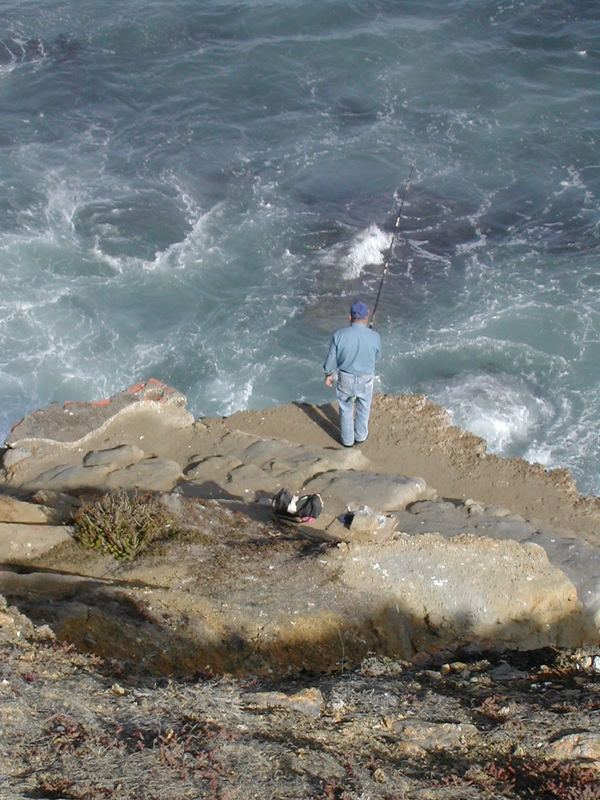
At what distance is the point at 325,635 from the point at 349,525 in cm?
157

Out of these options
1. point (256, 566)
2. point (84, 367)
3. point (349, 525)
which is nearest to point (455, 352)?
point (84, 367)

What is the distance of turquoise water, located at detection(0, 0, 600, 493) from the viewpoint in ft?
59.7

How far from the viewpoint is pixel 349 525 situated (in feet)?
32.2

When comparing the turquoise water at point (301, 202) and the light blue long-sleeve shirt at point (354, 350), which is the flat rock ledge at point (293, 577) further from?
the turquoise water at point (301, 202)

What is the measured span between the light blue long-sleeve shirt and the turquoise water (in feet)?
17.3

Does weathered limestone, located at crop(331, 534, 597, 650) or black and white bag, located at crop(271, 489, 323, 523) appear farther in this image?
black and white bag, located at crop(271, 489, 323, 523)

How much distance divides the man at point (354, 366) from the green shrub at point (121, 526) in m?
3.13

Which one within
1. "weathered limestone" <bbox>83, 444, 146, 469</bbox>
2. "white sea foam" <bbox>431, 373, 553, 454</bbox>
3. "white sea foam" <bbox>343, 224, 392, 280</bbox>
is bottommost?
"white sea foam" <bbox>431, 373, 553, 454</bbox>

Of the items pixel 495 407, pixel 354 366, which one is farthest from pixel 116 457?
pixel 495 407

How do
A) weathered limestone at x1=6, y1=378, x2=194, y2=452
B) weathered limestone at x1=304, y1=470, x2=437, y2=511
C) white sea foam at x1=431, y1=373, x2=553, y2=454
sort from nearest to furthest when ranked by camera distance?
weathered limestone at x1=304, y1=470, x2=437, y2=511
weathered limestone at x1=6, y1=378, x2=194, y2=452
white sea foam at x1=431, y1=373, x2=553, y2=454

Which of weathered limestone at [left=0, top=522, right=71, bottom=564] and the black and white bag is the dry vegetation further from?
the black and white bag

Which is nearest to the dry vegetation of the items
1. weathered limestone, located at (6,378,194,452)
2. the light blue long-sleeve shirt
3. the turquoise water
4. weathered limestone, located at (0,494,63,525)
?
weathered limestone, located at (0,494,63,525)

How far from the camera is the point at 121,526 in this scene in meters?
9.16

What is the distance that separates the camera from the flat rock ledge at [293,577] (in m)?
8.25
